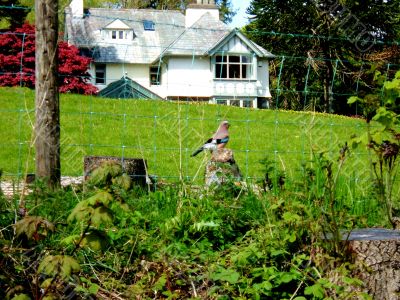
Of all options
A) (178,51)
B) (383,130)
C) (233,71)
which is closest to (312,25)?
(233,71)

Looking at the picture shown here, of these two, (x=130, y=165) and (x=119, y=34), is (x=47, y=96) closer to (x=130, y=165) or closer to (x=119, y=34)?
(x=130, y=165)

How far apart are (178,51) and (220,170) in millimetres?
24925

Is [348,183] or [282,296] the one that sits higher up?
[348,183]

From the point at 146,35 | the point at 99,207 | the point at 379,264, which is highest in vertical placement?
the point at 146,35

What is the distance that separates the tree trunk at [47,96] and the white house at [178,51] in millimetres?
20159

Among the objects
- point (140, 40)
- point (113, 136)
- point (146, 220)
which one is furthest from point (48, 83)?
point (140, 40)

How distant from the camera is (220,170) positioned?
595 centimetres

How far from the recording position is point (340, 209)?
4824 mm

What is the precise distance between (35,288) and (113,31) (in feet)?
127

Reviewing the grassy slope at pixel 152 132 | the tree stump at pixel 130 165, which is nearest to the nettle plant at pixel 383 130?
the tree stump at pixel 130 165

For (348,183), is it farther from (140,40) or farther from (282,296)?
(140,40)

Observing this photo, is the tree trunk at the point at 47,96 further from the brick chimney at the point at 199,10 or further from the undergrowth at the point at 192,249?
the brick chimney at the point at 199,10

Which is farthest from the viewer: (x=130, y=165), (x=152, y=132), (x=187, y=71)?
(x=187, y=71)

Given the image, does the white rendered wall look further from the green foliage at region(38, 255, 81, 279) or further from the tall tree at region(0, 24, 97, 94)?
the green foliage at region(38, 255, 81, 279)
